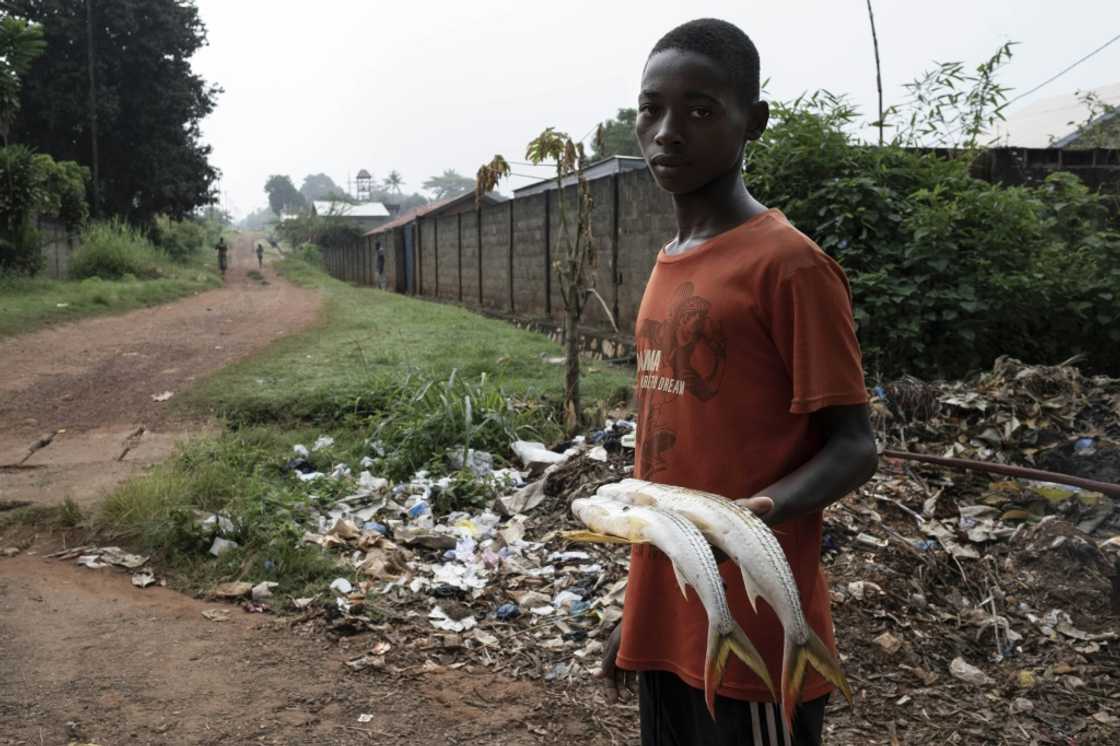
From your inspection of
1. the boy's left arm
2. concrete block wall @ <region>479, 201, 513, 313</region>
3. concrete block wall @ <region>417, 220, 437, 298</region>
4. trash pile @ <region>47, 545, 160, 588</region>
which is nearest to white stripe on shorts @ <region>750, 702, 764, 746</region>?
the boy's left arm

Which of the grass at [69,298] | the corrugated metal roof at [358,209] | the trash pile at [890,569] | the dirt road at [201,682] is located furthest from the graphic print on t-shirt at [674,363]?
the corrugated metal roof at [358,209]

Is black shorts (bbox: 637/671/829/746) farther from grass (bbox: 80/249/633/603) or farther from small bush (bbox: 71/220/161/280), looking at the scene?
small bush (bbox: 71/220/161/280)

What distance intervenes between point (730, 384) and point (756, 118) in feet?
1.51

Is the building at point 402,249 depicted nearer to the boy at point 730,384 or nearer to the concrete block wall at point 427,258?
the concrete block wall at point 427,258

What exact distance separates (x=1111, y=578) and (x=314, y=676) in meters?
3.07

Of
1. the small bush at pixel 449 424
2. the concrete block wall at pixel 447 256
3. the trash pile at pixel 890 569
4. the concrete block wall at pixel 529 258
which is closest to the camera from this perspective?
the trash pile at pixel 890 569

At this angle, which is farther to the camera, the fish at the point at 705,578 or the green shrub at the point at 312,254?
the green shrub at the point at 312,254

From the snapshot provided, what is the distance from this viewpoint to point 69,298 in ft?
42.5

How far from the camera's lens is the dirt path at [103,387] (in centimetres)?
509

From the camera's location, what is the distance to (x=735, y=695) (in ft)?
4.18

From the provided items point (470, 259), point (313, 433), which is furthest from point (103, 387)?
point (470, 259)

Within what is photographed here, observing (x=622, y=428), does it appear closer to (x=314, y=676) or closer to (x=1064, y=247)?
(x=314, y=676)

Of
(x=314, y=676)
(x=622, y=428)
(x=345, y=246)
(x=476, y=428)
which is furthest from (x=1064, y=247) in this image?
(x=345, y=246)

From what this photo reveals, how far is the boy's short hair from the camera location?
1.35 metres
